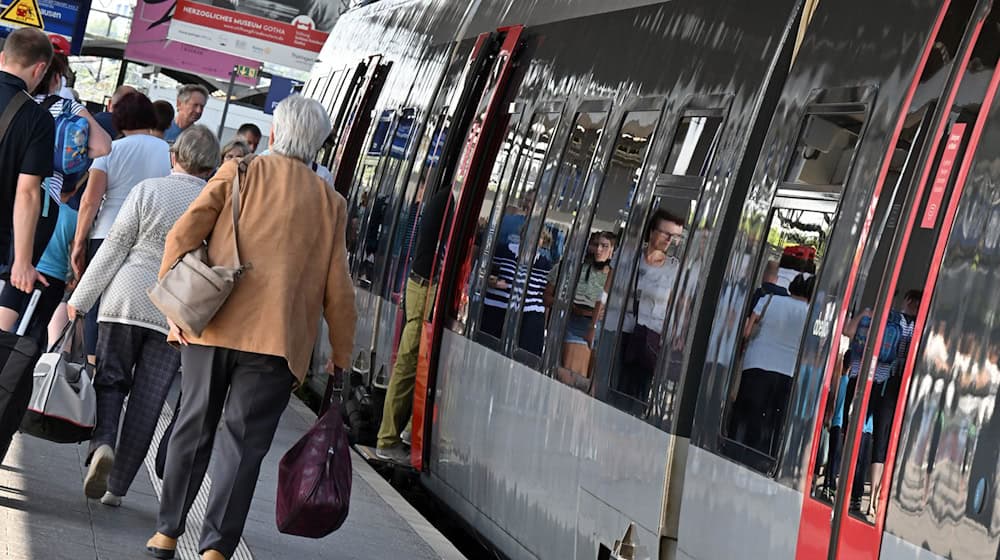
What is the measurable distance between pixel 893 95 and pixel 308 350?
267cm

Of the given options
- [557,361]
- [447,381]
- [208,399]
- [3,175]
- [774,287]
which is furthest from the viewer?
[447,381]

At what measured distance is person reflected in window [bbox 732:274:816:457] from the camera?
5520mm

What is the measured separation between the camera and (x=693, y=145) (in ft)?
22.2

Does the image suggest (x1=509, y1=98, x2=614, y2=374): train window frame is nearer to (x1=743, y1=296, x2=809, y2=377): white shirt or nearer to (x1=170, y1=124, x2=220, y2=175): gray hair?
(x1=170, y1=124, x2=220, y2=175): gray hair

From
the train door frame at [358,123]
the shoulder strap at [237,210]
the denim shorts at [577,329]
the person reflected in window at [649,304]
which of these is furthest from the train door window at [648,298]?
the train door frame at [358,123]

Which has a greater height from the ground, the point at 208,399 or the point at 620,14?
the point at 620,14

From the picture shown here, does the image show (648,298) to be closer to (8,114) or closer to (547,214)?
(547,214)

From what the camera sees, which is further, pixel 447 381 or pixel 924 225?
pixel 447 381

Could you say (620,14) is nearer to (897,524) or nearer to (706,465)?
(706,465)

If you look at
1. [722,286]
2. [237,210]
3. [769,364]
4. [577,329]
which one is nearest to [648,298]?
[722,286]

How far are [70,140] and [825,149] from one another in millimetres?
3985

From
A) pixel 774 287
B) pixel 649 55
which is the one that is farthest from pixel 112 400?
pixel 774 287

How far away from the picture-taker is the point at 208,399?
6781 mm

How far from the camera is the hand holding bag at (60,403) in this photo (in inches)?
292
